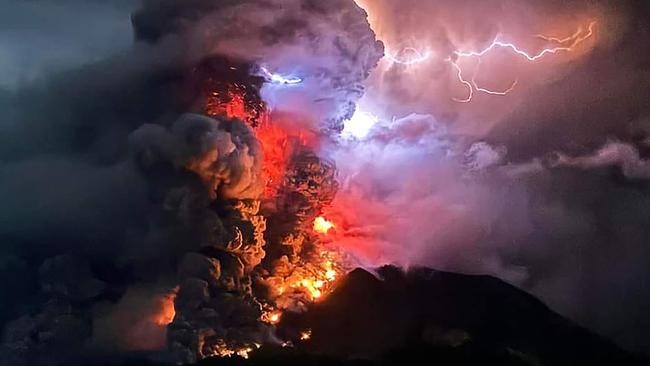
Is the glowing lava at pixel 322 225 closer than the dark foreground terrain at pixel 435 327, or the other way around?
the glowing lava at pixel 322 225

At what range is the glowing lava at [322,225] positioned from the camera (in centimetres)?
2809

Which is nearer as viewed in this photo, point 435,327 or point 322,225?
point 322,225

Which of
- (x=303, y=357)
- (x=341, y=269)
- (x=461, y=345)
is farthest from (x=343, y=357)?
(x=461, y=345)

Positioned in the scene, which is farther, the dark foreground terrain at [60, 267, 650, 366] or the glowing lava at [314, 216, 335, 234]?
the dark foreground terrain at [60, 267, 650, 366]

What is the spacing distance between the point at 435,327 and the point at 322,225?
1216 centimetres

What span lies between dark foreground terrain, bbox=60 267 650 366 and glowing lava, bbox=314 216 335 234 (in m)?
4.33

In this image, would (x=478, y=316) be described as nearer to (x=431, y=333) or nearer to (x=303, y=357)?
(x=431, y=333)

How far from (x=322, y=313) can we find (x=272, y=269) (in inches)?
325

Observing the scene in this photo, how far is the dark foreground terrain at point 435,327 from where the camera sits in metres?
32.6

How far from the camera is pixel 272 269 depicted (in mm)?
26250

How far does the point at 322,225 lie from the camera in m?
28.4

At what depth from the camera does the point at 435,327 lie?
37.1m

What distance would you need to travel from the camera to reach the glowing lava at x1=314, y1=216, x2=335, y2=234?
28.1 meters

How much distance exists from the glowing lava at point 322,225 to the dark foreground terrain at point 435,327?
4331 mm
